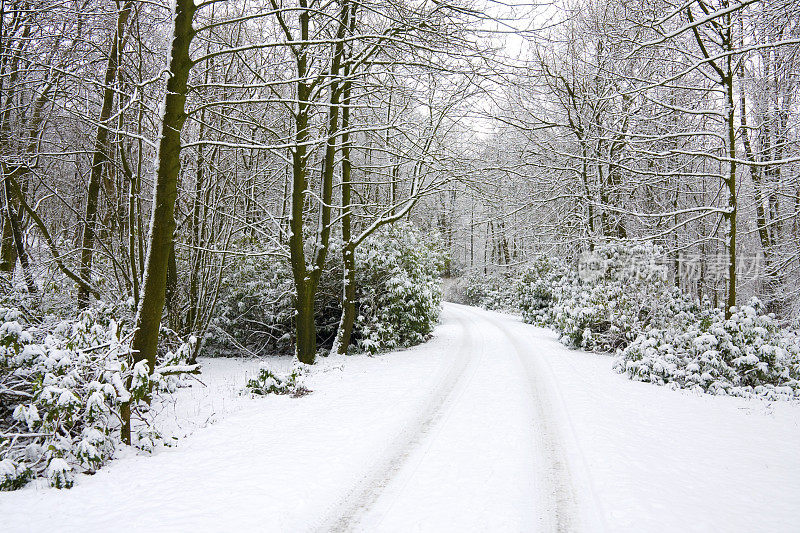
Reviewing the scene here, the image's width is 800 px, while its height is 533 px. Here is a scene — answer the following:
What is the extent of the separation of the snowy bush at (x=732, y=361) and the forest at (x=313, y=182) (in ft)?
0.21

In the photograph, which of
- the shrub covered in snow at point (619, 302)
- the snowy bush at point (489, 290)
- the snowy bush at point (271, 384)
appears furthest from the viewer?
the snowy bush at point (489, 290)

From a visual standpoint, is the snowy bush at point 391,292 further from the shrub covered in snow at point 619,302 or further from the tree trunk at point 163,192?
the tree trunk at point 163,192

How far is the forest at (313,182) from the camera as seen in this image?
5438mm

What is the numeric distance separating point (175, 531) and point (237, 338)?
11751mm

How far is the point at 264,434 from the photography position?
18.0 ft

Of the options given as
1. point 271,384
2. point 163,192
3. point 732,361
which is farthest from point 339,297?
point 732,361

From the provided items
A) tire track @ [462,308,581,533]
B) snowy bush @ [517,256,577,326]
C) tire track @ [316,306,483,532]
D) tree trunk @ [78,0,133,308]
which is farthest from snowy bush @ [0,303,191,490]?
snowy bush @ [517,256,577,326]

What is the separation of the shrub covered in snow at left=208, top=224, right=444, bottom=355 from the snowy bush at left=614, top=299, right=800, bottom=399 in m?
6.25

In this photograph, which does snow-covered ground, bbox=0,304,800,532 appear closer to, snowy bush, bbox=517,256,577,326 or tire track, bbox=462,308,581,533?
tire track, bbox=462,308,581,533

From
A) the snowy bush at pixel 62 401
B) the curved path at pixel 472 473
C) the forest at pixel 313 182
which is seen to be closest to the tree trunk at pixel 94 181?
the forest at pixel 313 182

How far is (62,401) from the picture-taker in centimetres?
412

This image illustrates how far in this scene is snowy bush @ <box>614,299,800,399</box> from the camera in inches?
335

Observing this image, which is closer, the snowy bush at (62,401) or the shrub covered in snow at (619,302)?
the snowy bush at (62,401)

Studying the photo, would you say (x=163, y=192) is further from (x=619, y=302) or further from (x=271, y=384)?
(x=619, y=302)
